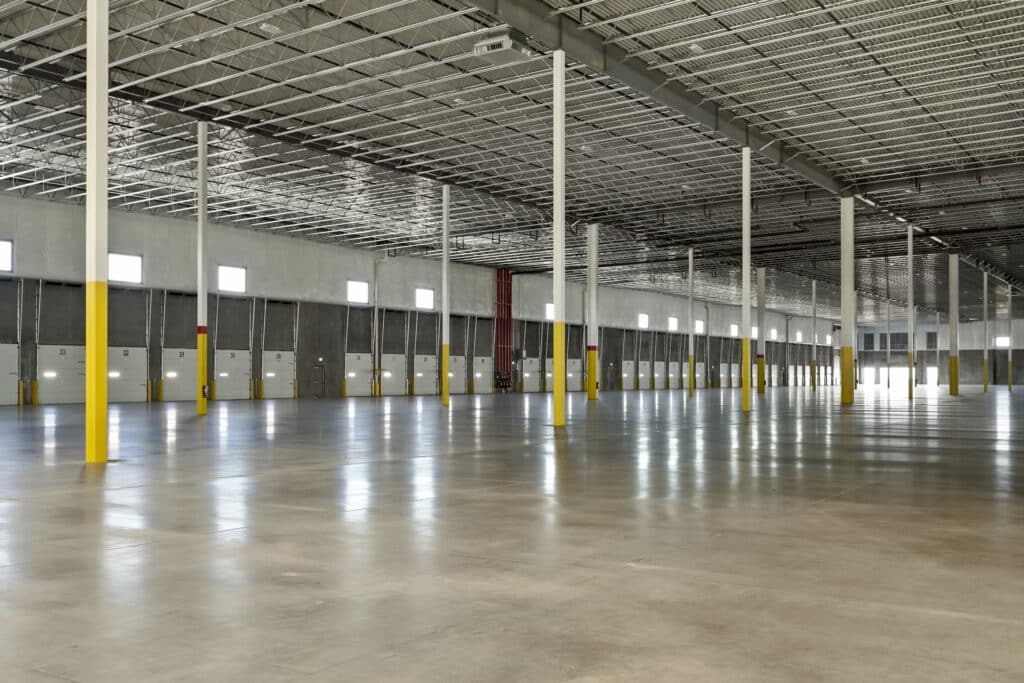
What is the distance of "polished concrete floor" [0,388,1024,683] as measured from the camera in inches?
168

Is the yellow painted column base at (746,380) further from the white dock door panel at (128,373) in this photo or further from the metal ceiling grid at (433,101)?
the white dock door panel at (128,373)

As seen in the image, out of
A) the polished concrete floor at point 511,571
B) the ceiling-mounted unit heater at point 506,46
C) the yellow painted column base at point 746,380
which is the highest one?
the ceiling-mounted unit heater at point 506,46

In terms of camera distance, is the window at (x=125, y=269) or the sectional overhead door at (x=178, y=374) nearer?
the window at (x=125, y=269)

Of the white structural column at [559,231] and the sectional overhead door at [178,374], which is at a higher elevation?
the white structural column at [559,231]

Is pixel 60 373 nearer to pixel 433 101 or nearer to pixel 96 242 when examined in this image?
pixel 433 101

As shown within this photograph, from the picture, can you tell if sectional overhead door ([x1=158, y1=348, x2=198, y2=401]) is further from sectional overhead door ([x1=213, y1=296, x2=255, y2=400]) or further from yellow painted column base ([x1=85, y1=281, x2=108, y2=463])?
yellow painted column base ([x1=85, y1=281, x2=108, y2=463])

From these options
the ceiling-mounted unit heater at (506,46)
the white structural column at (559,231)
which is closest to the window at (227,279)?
the ceiling-mounted unit heater at (506,46)

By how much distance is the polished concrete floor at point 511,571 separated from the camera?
14.0 feet

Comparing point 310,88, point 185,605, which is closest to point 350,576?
point 185,605

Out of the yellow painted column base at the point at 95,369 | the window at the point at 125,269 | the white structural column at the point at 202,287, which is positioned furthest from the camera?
the window at the point at 125,269

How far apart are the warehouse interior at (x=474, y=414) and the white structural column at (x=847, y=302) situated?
0.98 feet

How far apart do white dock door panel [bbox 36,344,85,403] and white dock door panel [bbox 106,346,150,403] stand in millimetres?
1568

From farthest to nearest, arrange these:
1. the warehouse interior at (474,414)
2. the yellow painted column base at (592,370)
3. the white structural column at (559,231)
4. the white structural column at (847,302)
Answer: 1. the white structural column at (847,302)
2. the yellow painted column base at (592,370)
3. the white structural column at (559,231)
4. the warehouse interior at (474,414)

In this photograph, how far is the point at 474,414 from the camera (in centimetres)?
3062
